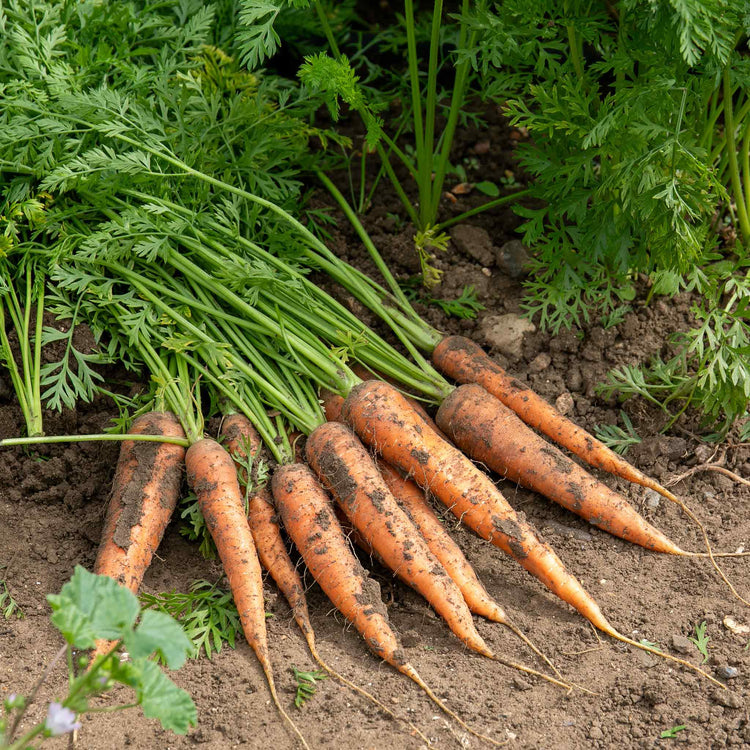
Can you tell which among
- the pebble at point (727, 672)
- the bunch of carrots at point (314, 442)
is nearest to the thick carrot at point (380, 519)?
the bunch of carrots at point (314, 442)

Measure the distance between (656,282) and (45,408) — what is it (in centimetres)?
211

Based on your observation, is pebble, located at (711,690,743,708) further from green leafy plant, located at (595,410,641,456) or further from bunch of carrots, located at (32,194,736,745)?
green leafy plant, located at (595,410,641,456)

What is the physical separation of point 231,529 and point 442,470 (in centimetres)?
68

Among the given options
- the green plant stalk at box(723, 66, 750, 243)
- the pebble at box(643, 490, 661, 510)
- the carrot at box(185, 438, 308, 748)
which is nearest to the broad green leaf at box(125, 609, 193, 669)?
the carrot at box(185, 438, 308, 748)

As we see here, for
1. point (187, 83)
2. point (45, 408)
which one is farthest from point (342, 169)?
point (45, 408)

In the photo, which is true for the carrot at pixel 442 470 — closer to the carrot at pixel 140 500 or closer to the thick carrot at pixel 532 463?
the thick carrot at pixel 532 463

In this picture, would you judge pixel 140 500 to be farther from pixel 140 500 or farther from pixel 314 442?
pixel 314 442

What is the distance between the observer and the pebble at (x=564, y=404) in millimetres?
3002

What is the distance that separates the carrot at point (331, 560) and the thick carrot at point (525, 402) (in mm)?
660

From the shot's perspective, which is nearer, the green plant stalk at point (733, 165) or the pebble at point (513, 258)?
the green plant stalk at point (733, 165)

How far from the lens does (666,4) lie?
2.33 meters

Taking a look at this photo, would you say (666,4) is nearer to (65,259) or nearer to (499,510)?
(499,510)

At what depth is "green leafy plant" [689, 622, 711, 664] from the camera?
233cm

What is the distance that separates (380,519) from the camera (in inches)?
102
